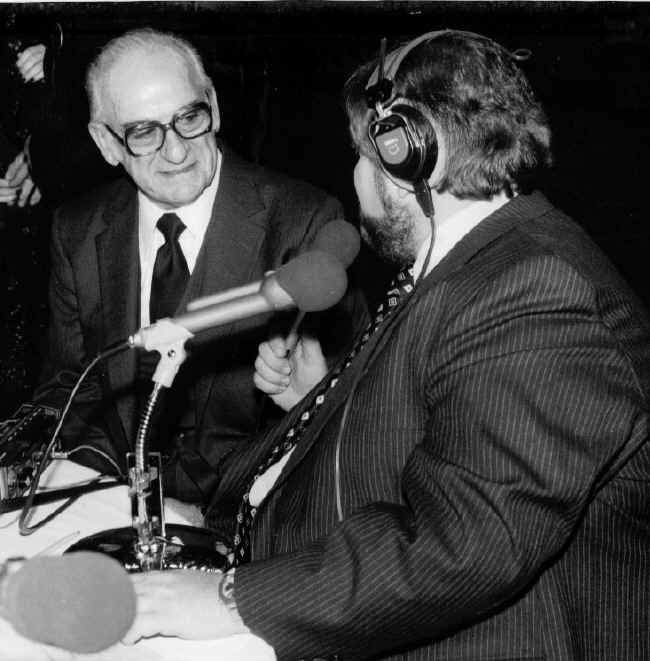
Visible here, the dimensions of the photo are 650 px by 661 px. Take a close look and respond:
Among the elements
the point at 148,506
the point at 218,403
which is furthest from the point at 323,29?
the point at 148,506

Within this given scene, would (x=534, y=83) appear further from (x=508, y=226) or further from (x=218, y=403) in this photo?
(x=508, y=226)

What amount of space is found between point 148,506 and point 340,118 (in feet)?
7.86

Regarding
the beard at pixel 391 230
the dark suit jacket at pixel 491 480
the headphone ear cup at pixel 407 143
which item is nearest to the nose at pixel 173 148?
the beard at pixel 391 230

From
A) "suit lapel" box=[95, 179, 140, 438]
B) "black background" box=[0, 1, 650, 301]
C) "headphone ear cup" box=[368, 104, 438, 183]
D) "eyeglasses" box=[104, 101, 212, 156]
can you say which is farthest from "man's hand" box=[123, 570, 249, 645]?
"black background" box=[0, 1, 650, 301]

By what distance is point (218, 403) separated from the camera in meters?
1.98

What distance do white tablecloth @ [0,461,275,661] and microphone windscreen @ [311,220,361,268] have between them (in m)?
0.58

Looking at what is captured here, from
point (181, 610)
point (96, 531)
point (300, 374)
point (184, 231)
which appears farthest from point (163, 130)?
point (181, 610)

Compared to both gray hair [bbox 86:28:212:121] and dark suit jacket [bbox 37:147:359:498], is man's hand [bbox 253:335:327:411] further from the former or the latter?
gray hair [bbox 86:28:212:121]

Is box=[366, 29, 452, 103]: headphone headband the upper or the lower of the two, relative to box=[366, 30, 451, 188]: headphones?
Answer: upper

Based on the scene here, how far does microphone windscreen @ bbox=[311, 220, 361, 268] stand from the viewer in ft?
4.23

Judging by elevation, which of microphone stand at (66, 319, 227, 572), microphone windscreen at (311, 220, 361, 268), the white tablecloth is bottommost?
the white tablecloth

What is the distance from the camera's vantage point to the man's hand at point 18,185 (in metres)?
2.62

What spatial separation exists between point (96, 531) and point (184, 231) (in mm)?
962

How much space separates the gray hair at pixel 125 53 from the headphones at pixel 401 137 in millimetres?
885
